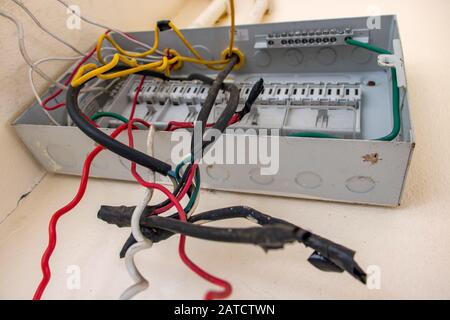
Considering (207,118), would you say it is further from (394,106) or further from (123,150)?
(394,106)

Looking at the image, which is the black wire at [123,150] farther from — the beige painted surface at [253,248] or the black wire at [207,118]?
the beige painted surface at [253,248]

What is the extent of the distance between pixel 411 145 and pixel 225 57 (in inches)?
20.1

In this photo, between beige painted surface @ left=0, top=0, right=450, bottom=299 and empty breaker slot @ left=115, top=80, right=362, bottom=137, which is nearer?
beige painted surface @ left=0, top=0, right=450, bottom=299

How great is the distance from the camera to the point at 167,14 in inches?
49.4

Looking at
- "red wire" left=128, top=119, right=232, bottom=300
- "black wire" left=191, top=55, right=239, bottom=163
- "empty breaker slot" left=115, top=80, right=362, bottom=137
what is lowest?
"red wire" left=128, top=119, right=232, bottom=300

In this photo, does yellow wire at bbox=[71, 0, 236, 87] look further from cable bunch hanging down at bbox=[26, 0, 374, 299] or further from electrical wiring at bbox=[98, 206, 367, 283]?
electrical wiring at bbox=[98, 206, 367, 283]

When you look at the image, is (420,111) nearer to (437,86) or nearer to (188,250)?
(437,86)

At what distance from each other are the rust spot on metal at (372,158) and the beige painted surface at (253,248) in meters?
0.11

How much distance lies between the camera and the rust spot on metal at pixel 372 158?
486mm

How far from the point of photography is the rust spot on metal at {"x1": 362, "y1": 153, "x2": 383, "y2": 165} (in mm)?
486

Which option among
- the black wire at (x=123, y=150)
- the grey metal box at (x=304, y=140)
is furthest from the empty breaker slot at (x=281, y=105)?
the black wire at (x=123, y=150)

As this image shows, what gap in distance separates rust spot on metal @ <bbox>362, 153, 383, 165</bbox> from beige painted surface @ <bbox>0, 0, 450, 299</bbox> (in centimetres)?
11

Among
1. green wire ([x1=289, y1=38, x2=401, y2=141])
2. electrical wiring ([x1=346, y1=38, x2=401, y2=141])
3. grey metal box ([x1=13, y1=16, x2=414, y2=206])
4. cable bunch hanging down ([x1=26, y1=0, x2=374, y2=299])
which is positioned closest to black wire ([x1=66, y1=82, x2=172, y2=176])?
cable bunch hanging down ([x1=26, y1=0, x2=374, y2=299])

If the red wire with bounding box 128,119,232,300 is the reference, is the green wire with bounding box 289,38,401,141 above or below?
above
